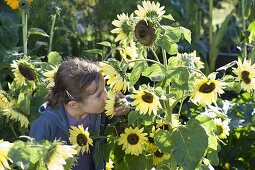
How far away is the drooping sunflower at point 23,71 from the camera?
8.98 ft

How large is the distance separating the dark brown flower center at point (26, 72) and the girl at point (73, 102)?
129mm

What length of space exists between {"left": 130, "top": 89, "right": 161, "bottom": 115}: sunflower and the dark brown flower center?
2.00 ft

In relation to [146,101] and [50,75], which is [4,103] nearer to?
[50,75]

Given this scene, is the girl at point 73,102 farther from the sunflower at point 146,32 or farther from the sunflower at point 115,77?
the sunflower at point 146,32

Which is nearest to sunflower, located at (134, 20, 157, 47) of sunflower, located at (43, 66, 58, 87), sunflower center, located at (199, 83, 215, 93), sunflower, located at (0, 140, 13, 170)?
sunflower center, located at (199, 83, 215, 93)

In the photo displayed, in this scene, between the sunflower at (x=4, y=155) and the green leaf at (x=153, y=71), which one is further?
the green leaf at (x=153, y=71)

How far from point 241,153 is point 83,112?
3.88 feet

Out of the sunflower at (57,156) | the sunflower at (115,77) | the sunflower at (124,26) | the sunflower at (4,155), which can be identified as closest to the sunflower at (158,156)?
the sunflower at (115,77)

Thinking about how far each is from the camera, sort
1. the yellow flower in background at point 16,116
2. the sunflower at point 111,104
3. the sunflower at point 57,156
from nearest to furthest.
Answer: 1. the sunflower at point 57,156
2. the sunflower at point 111,104
3. the yellow flower in background at point 16,116

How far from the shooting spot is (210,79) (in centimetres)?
231

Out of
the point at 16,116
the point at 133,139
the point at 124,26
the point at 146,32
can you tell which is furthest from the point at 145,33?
the point at 16,116

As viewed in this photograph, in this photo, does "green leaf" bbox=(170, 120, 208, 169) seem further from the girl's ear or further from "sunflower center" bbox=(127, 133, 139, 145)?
the girl's ear

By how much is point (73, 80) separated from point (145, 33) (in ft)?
1.51

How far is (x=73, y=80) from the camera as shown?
259cm
